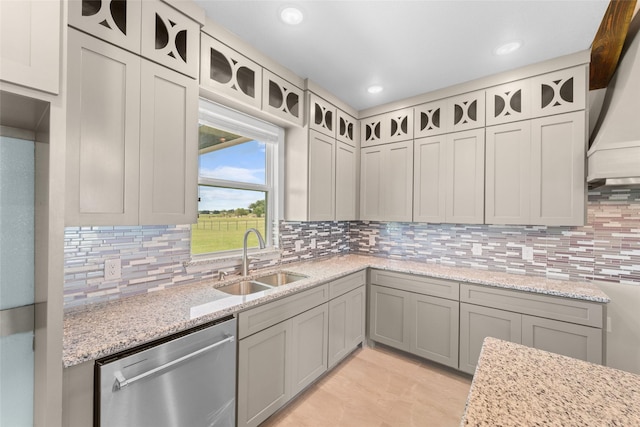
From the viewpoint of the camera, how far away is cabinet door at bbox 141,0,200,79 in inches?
56.9

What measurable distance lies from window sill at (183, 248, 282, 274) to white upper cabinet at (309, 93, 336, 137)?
1.31m

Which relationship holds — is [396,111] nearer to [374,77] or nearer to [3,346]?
[374,77]

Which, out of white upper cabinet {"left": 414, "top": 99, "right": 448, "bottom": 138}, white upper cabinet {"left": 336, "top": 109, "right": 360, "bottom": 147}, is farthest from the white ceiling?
white upper cabinet {"left": 336, "top": 109, "right": 360, "bottom": 147}

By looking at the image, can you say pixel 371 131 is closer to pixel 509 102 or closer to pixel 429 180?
pixel 429 180

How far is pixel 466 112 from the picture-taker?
8.52 feet

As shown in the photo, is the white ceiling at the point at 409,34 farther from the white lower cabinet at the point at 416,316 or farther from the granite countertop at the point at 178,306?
the white lower cabinet at the point at 416,316

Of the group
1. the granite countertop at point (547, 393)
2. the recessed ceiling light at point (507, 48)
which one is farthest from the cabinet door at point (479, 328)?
the recessed ceiling light at point (507, 48)

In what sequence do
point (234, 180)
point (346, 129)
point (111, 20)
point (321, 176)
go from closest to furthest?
point (111, 20)
point (234, 180)
point (321, 176)
point (346, 129)

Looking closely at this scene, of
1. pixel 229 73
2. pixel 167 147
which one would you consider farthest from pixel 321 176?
pixel 167 147

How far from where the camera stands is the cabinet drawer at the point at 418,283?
243 cm

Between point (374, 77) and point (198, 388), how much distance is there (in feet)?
8.81

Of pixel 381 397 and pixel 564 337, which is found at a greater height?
pixel 564 337

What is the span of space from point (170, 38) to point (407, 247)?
9.53 feet

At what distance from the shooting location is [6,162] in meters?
1.13
